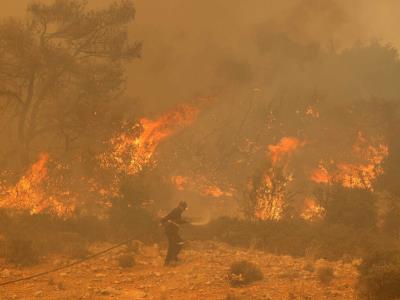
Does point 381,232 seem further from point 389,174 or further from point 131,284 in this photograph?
point 131,284

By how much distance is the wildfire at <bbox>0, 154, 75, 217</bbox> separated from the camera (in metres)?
18.5

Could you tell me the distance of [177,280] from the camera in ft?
34.9

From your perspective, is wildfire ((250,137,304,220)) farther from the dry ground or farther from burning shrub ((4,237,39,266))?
burning shrub ((4,237,39,266))

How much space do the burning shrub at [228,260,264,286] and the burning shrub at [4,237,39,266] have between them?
5.39m

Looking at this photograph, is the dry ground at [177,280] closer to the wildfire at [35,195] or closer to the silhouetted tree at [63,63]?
the wildfire at [35,195]

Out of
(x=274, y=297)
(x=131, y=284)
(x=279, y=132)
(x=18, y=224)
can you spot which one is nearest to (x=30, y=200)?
(x=18, y=224)

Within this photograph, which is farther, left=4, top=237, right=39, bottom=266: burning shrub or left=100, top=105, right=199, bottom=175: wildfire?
left=100, top=105, right=199, bottom=175: wildfire

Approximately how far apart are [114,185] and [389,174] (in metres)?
13.9

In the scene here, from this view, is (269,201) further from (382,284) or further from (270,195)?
(382,284)

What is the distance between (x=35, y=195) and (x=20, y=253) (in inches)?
297

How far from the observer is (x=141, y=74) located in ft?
105

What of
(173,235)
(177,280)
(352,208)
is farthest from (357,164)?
(177,280)

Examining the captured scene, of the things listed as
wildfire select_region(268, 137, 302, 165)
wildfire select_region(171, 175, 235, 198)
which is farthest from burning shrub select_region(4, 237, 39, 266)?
wildfire select_region(268, 137, 302, 165)

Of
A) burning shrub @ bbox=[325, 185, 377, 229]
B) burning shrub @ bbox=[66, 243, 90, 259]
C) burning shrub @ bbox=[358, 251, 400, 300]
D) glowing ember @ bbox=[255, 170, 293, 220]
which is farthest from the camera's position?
glowing ember @ bbox=[255, 170, 293, 220]
